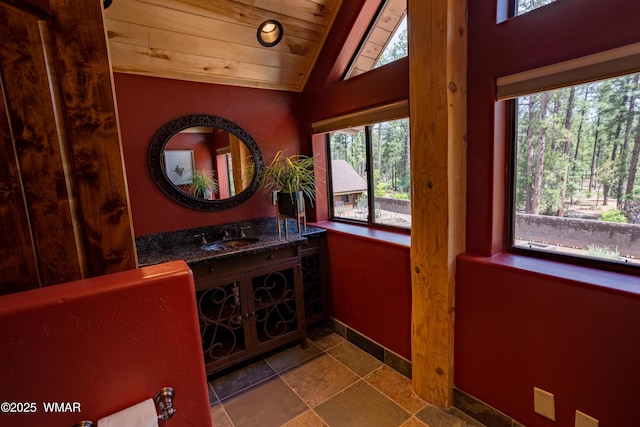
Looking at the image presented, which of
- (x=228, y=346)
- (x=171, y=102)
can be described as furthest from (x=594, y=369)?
(x=171, y=102)

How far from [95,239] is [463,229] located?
5.51 ft

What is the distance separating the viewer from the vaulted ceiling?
1945mm

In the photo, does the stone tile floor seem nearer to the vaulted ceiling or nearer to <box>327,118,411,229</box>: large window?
A: <box>327,118,411,229</box>: large window

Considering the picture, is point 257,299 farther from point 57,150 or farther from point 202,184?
point 57,150

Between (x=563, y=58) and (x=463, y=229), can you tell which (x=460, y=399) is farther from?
(x=563, y=58)

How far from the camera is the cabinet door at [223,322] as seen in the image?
210 cm

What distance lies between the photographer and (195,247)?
2.34m

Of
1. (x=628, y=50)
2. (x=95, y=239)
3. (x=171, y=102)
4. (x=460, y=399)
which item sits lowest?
(x=460, y=399)

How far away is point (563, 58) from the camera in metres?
1.34

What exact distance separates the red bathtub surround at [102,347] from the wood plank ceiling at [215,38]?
6.08 feet

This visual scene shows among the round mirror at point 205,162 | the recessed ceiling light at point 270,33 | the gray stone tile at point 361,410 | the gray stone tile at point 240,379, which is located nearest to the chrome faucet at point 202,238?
the round mirror at point 205,162

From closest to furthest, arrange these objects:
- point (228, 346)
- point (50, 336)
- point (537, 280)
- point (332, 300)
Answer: point (50, 336), point (537, 280), point (228, 346), point (332, 300)

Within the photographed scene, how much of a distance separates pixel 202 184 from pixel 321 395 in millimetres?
1764

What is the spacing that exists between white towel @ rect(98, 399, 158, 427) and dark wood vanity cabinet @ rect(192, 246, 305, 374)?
1.26 metres
